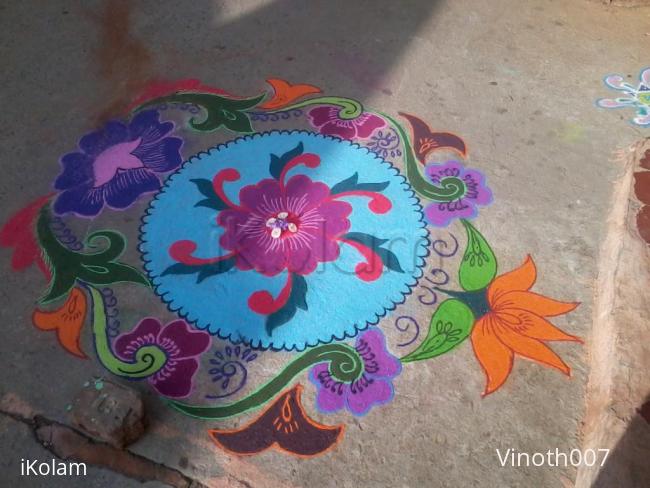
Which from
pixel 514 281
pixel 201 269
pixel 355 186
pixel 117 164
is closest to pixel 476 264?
pixel 514 281

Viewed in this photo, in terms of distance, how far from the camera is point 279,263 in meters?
2.60

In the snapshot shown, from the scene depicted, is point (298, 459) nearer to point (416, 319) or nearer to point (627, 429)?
point (416, 319)

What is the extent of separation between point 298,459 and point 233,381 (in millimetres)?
403

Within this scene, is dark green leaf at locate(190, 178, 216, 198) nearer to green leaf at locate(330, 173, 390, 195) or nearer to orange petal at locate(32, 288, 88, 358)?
green leaf at locate(330, 173, 390, 195)

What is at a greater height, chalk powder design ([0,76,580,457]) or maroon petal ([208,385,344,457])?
chalk powder design ([0,76,580,457])

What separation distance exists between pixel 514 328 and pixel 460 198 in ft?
2.47

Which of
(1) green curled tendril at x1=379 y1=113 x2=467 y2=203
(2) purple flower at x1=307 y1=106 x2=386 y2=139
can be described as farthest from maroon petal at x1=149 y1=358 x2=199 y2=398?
(2) purple flower at x1=307 y1=106 x2=386 y2=139

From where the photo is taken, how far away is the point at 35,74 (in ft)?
11.7

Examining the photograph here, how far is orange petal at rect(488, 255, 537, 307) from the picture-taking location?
98.1 inches

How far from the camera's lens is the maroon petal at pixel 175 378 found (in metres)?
2.21

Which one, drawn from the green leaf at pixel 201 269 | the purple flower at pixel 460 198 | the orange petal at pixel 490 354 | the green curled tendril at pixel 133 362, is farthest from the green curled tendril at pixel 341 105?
the green curled tendril at pixel 133 362

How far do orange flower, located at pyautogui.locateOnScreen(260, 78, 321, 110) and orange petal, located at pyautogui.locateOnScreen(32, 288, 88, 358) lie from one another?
5.05 ft

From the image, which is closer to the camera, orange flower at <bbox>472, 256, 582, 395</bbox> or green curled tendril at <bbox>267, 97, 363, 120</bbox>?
orange flower at <bbox>472, 256, 582, 395</bbox>

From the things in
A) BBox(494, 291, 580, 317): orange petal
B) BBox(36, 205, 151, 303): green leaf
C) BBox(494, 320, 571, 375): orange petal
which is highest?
BBox(494, 291, 580, 317): orange petal
